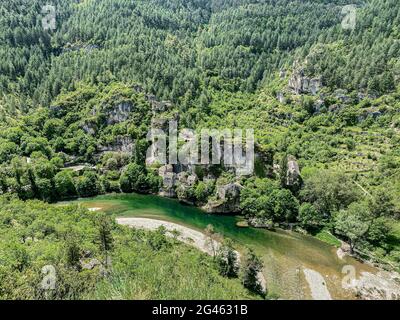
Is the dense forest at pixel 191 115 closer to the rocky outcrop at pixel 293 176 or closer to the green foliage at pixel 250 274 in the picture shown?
the rocky outcrop at pixel 293 176

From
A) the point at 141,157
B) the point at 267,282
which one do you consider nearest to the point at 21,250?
the point at 267,282

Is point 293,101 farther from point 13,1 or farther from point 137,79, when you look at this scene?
point 13,1

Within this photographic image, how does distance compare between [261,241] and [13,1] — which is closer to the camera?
[261,241]

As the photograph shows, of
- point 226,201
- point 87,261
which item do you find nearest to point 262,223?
point 226,201

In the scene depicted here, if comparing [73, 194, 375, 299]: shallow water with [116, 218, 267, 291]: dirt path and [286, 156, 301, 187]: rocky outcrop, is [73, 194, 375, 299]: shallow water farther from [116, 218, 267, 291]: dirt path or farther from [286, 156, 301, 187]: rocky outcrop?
[286, 156, 301, 187]: rocky outcrop

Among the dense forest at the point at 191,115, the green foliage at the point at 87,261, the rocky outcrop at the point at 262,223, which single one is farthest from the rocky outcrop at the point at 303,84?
the green foliage at the point at 87,261

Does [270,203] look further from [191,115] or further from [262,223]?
[191,115]
